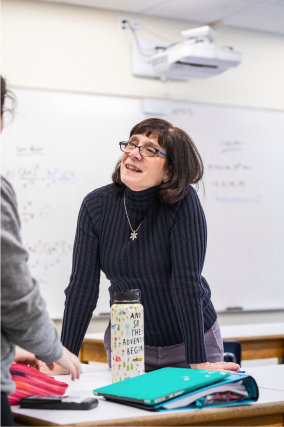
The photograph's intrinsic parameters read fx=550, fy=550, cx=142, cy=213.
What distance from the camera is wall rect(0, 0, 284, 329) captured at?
3637 mm

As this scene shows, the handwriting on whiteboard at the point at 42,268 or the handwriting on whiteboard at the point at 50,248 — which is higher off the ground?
the handwriting on whiteboard at the point at 50,248

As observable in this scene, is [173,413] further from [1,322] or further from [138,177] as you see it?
[138,177]

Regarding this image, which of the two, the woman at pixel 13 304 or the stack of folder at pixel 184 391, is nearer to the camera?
the woman at pixel 13 304

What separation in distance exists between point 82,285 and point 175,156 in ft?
1.61

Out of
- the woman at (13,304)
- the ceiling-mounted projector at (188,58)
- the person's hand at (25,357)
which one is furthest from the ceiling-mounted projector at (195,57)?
the woman at (13,304)

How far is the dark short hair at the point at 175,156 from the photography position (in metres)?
1.69

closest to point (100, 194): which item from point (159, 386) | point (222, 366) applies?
point (222, 366)

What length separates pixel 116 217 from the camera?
1.73 metres

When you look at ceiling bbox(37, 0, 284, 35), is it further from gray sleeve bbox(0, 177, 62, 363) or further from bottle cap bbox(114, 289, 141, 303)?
gray sleeve bbox(0, 177, 62, 363)

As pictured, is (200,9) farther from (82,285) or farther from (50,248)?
(82,285)

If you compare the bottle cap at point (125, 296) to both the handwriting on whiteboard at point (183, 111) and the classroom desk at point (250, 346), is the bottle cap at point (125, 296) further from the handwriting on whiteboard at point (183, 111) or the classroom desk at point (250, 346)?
the handwriting on whiteboard at point (183, 111)

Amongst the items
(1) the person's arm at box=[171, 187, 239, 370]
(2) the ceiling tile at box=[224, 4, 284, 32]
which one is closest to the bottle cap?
(1) the person's arm at box=[171, 187, 239, 370]

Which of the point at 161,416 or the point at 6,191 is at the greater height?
the point at 6,191

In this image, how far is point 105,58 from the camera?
3904mm
